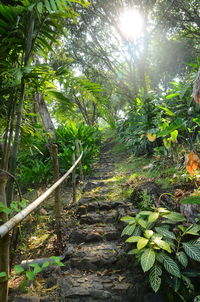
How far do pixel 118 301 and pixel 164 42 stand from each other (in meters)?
15.3

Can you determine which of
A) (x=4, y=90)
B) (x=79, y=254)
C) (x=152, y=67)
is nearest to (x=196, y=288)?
(x=79, y=254)

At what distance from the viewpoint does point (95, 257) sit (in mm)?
2352

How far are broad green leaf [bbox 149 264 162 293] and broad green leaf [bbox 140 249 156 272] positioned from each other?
0.09 m

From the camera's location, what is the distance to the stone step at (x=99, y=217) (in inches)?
122

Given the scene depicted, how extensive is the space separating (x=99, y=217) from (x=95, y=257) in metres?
0.84

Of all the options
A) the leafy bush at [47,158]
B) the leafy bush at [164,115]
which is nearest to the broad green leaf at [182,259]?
the leafy bush at [164,115]

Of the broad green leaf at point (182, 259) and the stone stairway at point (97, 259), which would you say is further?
the stone stairway at point (97, 259)

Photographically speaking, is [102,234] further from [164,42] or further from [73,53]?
[164,42]

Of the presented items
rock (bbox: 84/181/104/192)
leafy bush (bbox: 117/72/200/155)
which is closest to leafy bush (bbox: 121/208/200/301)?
leafy bush (bbox: 117/72/200/155)

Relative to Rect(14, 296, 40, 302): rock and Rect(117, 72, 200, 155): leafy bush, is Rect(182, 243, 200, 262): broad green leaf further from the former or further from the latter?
Rect(117, 72, 200, 155): leafy bush

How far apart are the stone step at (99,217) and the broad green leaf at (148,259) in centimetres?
129

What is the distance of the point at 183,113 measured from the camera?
14.2 feet

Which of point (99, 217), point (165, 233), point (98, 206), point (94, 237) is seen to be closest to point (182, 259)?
point (165, 233)

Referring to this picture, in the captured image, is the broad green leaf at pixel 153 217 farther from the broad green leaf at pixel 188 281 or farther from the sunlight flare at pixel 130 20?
the sunlight flare at pixel 130 20
